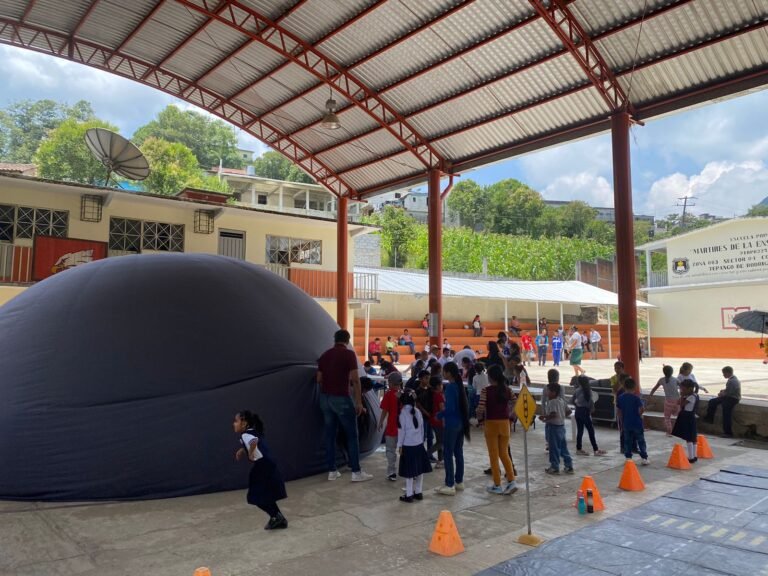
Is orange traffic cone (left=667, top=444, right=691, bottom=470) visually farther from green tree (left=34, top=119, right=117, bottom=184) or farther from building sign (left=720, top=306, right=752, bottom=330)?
green tree (left=34, top=119, right=117, bottom=184)

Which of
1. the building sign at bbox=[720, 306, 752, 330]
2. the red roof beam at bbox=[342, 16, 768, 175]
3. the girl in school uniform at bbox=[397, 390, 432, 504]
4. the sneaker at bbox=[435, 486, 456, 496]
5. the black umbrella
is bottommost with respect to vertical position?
the sneaker at bbox=[435, 486, 456, 496]

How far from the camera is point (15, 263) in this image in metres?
16.9

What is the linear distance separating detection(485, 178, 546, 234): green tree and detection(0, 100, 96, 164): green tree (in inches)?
2159

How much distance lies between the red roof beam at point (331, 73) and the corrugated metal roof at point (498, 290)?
9272 millimetres

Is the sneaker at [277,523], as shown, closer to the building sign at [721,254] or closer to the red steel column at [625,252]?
the red steel column at [625,252]

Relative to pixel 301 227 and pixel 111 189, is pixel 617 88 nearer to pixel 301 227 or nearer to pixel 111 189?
pixel 301 227

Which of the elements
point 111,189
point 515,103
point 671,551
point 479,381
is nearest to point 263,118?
point 111,189

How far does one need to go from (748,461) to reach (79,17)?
64.1 ft

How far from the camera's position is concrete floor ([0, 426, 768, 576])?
4641 millimetres

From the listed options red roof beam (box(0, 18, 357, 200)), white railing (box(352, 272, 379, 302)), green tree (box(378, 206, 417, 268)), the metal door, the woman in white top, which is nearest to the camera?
the woman in white top

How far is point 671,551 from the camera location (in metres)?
4.96

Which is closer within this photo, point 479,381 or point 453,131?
point 479,381

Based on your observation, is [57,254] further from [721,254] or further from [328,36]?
[721,254]

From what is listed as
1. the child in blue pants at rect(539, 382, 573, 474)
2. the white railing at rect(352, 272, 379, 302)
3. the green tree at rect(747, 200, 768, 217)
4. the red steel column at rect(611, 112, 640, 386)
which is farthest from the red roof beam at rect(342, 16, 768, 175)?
the green tree at rect(747, 200, 768, 217)
